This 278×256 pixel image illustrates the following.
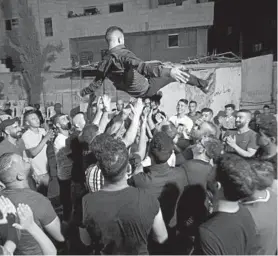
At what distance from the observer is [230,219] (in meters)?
1.75

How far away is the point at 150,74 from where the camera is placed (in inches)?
114

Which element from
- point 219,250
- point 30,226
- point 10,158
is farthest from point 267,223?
point 10,158

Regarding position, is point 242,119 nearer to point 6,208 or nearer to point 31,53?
point 6,208

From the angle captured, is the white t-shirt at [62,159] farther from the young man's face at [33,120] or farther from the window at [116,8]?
the window at [116,8]

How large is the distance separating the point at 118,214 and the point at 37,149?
2704 mm

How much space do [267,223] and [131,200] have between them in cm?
87

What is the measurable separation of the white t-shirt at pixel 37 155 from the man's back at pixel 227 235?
3157 mm

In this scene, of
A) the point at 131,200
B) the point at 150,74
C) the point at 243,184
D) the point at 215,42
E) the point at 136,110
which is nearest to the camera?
the point at 243,184

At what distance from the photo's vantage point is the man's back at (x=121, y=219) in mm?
1920

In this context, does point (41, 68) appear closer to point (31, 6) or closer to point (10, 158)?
point (31, 6)

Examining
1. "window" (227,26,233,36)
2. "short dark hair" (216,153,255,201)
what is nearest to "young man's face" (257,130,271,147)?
"short dark hair" (216,153,255,201)

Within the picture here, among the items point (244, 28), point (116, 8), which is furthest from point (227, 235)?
point (244, 28)

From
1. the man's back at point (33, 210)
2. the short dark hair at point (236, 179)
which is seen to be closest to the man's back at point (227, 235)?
the short dark hair at point (236, 179)

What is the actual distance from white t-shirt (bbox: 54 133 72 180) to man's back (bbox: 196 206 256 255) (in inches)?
111
